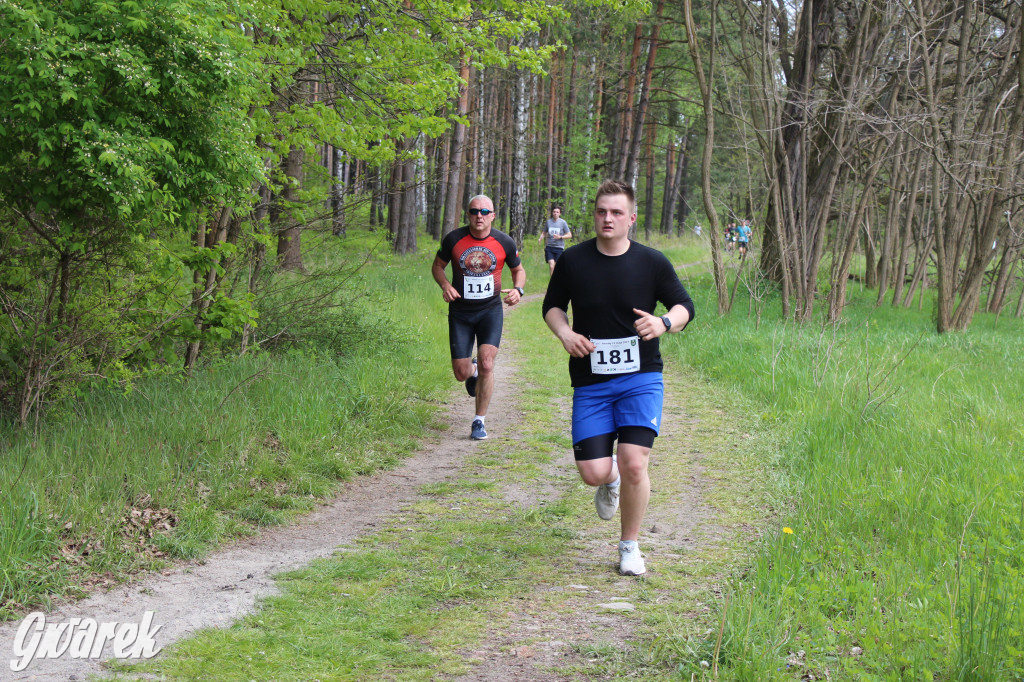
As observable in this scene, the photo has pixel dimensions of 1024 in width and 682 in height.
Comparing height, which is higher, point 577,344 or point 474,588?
point 577,344

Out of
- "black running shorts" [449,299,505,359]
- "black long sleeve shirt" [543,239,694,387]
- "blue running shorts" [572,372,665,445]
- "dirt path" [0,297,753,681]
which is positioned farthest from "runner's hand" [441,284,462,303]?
"blue running shorts" [572,372,665,445]

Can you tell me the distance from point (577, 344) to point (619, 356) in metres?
0.25

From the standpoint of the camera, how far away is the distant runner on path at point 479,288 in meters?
7.67

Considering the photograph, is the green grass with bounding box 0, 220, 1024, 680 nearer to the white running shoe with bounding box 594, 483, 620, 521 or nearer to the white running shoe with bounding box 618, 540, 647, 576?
the white running shoe with bounding box 618, 540, 647, 576

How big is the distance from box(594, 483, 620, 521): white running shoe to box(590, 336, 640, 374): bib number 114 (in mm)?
768

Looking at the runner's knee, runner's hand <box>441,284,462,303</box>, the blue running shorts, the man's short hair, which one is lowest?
the runner's knee

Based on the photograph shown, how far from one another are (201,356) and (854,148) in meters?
11.0

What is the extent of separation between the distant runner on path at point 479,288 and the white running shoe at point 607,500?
2.79m

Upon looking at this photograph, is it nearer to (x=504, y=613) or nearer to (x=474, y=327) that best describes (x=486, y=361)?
(x=474, y=327)

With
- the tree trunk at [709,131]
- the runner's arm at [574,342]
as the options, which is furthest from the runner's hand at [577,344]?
the tree trunk at [709,131]

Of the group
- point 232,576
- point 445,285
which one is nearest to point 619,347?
point 232,576

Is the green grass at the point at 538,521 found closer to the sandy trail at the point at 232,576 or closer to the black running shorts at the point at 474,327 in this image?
the sandy trail at the point at 232,576

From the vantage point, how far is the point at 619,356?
4605mm

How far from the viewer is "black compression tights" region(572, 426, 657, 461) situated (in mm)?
4520
